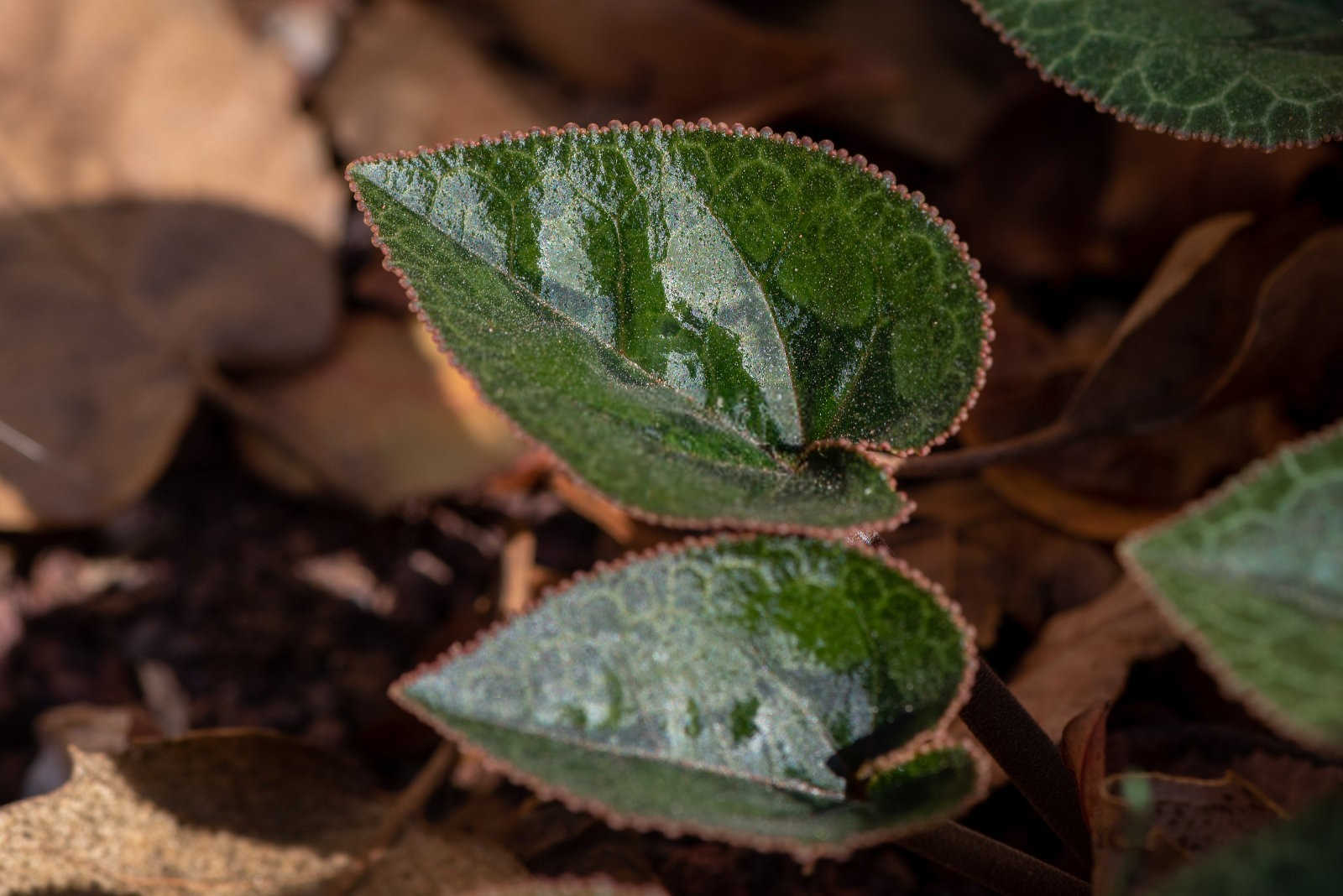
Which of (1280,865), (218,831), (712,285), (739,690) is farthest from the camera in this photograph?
(218,831)

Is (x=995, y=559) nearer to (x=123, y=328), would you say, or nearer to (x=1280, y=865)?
(x=1280, y=865)

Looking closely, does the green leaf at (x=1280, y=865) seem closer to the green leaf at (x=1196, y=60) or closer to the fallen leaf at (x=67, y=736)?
the green leaf at (x=1196, y=60)

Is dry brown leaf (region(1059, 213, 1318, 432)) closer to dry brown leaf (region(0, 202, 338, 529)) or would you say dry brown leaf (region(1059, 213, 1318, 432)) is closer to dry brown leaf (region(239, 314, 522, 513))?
dry brown leaf (region(239, 314, 522, 513))

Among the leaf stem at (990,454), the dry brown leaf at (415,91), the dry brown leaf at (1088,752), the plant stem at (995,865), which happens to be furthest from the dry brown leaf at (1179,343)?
the dry brown leaf at (415,91)

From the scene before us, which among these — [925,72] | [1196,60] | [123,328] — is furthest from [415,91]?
[1196,60]

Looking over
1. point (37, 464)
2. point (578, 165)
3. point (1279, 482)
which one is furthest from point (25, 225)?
point (1279, 482)

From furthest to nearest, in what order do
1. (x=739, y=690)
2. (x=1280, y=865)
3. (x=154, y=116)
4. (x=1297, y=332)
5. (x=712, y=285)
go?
(x=154, y=116) < (x=1297, y=332) < (x=712, y=285) < (x=739, y=690) < (x=1280, y=865)
